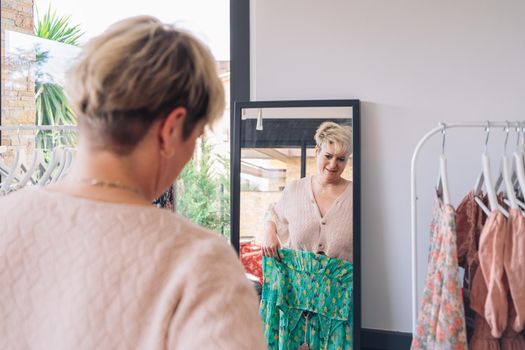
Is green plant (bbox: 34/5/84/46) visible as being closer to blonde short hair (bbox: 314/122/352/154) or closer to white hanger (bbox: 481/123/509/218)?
blonde short hair (bbox: 314/122/352/154)

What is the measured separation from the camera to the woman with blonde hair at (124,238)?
56 cm

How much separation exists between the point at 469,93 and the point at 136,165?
5.37ft

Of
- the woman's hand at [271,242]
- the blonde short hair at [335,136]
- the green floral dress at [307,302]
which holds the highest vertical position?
the blonde short hair at [335,136]

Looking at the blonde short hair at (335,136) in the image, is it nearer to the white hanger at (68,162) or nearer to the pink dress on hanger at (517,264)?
the pink dress on hanger at (517,264)

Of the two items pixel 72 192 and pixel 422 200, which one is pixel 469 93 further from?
pixel 72 192

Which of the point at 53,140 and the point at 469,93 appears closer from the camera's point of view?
the point at 469,93

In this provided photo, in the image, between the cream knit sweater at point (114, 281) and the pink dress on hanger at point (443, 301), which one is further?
the pink dress on hanger at point (443, 301)

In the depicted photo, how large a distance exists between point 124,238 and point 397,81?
5.29 ft

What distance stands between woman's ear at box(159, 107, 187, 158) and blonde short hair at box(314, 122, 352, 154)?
1.43m

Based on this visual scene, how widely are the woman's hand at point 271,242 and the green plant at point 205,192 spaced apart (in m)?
0.30

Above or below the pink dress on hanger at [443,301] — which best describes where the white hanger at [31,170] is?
above

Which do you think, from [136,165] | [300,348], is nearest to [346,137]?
[300,348]

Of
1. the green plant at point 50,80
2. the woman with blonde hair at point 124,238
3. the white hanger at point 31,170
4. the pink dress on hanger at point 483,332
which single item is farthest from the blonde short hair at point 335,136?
the woman with blonde hair at point 124,238

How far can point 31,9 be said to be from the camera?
8.25ft
